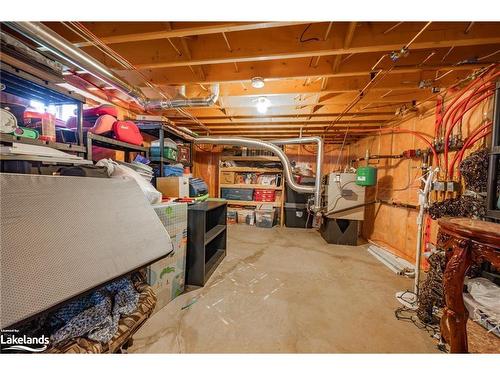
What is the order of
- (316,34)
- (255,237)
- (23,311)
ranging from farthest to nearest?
(255,237), (316,34), (23,311)

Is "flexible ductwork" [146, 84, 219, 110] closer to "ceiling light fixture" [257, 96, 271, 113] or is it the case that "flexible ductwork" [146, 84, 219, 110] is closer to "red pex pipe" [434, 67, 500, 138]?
"ceiling light fixture" [257, 96, 271, 113]

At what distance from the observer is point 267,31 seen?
1508mm

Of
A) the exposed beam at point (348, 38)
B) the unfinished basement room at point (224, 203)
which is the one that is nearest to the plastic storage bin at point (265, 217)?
the unfinished basement room at point (224, 203)

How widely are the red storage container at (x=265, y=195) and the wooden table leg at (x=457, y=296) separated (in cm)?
358

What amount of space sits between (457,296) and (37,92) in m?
2.92

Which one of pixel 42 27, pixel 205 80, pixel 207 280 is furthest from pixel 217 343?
pixel 205 80

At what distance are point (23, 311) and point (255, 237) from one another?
3289 millimetres

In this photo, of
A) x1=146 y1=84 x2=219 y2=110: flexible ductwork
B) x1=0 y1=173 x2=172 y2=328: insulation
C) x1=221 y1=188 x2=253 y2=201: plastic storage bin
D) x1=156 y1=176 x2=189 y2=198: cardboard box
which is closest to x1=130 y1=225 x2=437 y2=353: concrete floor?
x1=0 y1=173 x2=172 y2=328: insulation

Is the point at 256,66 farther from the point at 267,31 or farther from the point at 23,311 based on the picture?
the point at 23,311

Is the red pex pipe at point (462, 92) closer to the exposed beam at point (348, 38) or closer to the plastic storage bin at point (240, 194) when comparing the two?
the exposed beam at point (348, 38)

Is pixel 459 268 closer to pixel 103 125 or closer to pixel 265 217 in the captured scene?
pixel 103 125

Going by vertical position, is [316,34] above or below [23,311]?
above

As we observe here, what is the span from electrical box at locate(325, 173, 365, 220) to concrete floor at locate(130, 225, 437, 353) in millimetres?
850

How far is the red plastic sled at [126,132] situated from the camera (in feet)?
5.75
